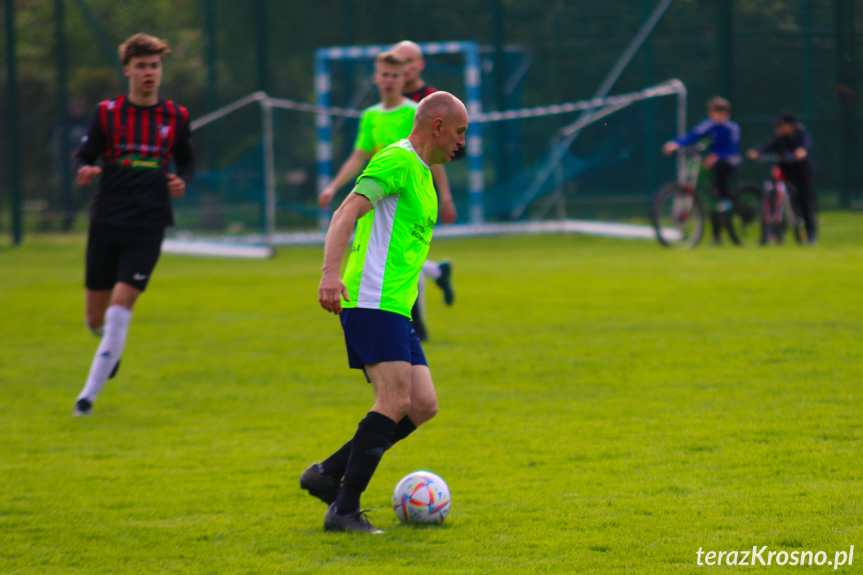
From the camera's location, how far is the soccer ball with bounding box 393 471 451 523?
14.1 feet

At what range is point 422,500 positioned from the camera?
4301mm

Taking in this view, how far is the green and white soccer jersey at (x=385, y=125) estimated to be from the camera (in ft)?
25.9

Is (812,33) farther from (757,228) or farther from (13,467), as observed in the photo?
(13,467)

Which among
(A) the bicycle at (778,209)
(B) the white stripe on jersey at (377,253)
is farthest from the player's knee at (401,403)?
(A) the bicycle at (778,209)

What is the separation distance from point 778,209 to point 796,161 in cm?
67

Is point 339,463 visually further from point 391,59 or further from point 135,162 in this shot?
point 391,59

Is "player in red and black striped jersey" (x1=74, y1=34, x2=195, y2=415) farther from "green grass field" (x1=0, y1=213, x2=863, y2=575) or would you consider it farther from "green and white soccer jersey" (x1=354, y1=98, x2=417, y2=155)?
"green and white soccer jersey" (x1=354, y1=98, x2=417, y2=155)

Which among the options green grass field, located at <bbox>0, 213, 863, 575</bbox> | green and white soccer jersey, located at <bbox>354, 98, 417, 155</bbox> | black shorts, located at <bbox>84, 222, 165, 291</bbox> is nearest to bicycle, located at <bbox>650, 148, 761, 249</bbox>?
green grass field, located at <bbox>0, 213, 863, 575</bbox>

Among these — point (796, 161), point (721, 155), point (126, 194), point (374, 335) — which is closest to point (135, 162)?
point (126, 194)

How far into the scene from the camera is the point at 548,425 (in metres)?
5.89

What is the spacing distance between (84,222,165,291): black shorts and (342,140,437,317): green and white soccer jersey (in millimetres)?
2601

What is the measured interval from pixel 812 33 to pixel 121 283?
649 inches

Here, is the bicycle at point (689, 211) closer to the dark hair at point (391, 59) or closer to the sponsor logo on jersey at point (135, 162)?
the dark hair at point (391, 59)

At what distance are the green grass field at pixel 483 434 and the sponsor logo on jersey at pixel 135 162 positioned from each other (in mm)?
1421
